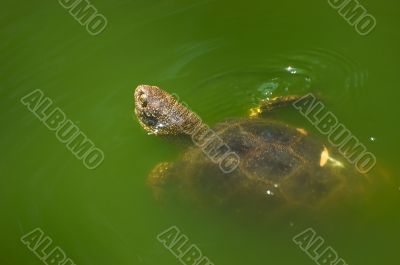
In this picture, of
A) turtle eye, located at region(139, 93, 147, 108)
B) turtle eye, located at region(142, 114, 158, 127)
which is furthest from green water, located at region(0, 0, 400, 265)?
turtle eye, located at region(139, 93, 147, 108)

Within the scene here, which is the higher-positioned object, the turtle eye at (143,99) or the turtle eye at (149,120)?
the turtle eye at (143,99)

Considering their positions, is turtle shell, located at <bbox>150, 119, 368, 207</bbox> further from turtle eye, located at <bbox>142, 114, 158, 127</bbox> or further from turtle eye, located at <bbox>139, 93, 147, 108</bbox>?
turtle eye, located at <bbox>139, 93, 147, 108</bbox>

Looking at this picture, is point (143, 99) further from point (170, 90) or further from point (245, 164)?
point (245, 164)

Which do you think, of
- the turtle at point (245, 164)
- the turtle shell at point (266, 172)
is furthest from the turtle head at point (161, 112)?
the turtle shell at point (266, 172)

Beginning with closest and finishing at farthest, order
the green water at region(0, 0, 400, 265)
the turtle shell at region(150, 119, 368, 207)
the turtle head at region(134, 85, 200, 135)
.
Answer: the turtle shell at region(150, 119, 368, 207) → the green water at region(0, 0, 400, 265) → the turtle head at region(134, 85, 200, 135)

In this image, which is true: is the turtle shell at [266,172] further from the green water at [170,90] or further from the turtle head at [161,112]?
the turtle head at [161,112]

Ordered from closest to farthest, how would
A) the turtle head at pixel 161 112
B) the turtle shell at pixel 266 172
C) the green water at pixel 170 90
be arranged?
the turtle shell at pixel 266 172
the green water at pixel 170 90
the turtle head at pixel 161 112
